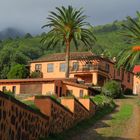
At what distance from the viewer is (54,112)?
22.7m

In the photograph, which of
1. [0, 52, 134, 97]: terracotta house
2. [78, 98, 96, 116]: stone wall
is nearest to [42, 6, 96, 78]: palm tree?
[0, 52, 134, 97]: terracotta house

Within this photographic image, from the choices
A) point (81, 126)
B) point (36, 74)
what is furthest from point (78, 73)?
point (81, 126)

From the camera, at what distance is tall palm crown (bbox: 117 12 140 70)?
45.7 meters

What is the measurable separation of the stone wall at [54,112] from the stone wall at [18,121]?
80 centimetres

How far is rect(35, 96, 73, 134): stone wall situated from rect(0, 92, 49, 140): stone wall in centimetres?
80

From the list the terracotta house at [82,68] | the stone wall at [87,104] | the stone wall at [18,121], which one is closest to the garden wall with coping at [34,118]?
the stone wall at [18,121]

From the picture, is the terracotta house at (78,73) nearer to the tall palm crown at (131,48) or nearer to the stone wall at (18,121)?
the tall palm crown at (131,48)

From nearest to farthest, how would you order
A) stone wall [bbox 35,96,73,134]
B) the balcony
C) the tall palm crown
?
stone wall [bbox 35,96,73,134] < the tall palm crown < the balcony

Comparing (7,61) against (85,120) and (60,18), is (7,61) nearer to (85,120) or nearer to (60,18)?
(60,18)

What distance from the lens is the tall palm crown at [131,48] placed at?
150 feet

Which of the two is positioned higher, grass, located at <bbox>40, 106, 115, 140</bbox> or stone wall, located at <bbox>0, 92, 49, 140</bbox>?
stone wall, located at <bbox>0, 92, 49, 140</bbox>

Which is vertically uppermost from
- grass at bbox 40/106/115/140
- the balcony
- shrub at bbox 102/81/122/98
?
the balcony

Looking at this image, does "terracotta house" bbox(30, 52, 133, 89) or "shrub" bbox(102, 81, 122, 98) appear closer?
"shrub" bbox(102, 81, 122, 98)

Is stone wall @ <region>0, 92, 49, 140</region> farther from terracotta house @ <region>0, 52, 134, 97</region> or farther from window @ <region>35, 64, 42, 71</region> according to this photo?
window @ <region>35, 64, 42, 71</region>
